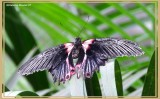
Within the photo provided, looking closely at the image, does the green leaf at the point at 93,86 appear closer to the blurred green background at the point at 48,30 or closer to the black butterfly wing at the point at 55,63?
the black butterfly wing at the point at 55,63

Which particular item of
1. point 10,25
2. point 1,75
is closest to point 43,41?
point 10,25

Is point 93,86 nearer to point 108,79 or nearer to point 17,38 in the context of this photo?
point 108,79

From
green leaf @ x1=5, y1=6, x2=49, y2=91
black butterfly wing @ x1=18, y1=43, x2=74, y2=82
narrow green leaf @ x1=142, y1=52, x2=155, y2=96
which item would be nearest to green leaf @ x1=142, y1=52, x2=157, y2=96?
narrow green leaf @ x1=142, y1=52, x2=155, y2=96

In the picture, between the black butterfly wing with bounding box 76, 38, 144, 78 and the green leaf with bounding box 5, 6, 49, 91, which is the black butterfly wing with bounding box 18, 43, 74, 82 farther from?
the green leaf with bounding box 5, 6, 49, 91

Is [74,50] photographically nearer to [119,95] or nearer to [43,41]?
[119,95]

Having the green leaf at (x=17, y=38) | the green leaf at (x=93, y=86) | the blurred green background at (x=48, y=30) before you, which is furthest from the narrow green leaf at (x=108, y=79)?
the green leaf at (x=17, y=38)

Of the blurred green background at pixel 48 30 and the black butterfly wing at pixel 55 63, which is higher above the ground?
the blurred green background at pixel 48 30
